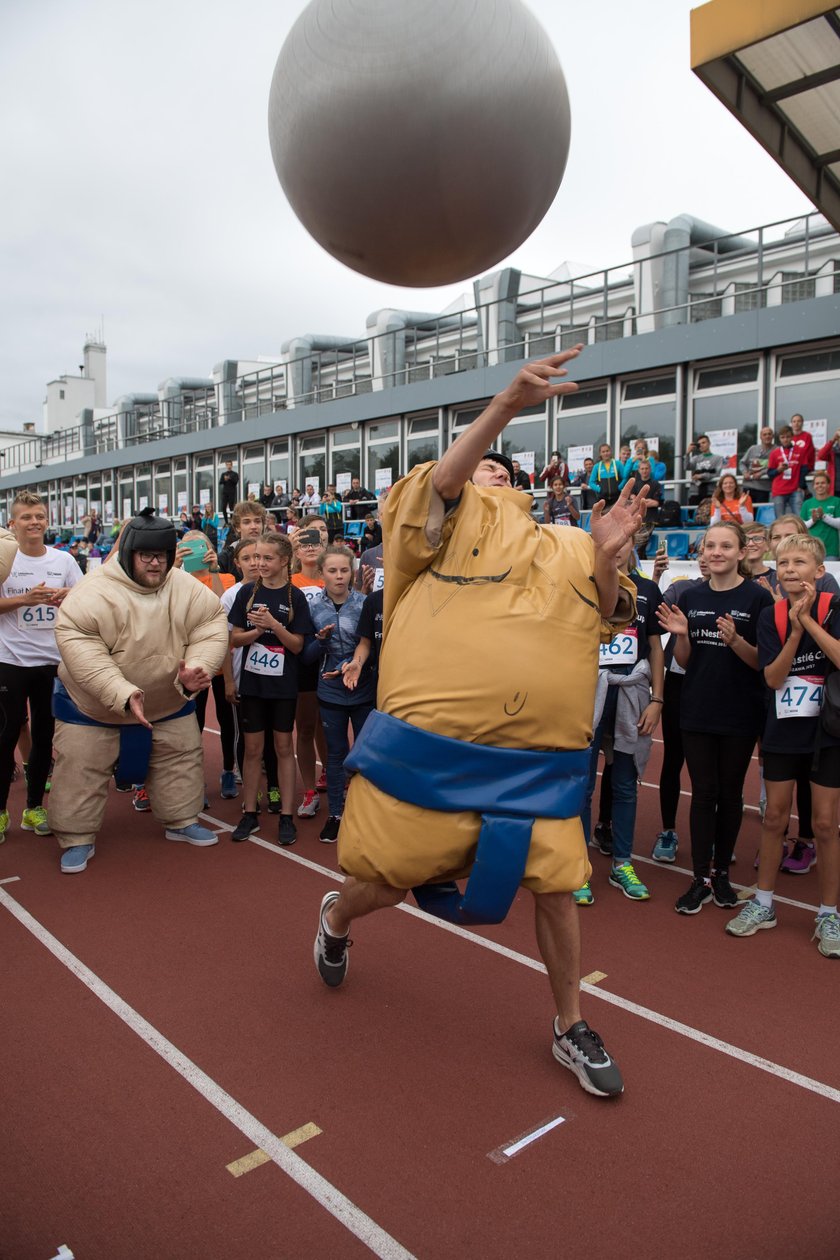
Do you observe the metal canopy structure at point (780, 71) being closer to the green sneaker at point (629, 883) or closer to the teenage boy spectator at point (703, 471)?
the green sneaker at point (629, 883)

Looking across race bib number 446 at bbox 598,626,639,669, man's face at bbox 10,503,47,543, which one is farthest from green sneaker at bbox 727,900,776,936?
man's face at bbox 10,503,47,543

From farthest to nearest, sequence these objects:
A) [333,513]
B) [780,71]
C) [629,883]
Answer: [333,513], [780,71], [629,883]

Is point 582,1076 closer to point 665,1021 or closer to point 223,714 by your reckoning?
point 665,1021

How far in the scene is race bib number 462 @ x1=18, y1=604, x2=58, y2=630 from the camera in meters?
5.71

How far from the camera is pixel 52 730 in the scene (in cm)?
603

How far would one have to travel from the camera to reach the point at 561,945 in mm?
3094

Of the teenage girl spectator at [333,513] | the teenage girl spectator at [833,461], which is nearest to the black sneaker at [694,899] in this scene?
the teenage girl spectator at [833,461]

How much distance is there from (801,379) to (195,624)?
43.5 ft

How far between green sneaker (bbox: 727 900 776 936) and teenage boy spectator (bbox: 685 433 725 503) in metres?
10.8

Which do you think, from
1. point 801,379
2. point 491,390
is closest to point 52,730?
point 801,379

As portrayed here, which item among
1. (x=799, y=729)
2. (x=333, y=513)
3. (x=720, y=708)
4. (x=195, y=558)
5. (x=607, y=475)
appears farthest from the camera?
(x=333, y=513)

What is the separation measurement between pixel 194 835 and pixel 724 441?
13.7 metres

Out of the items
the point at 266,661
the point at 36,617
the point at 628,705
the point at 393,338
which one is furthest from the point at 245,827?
the point at 393,338

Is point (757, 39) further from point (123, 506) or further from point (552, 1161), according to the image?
point (123, 506)
